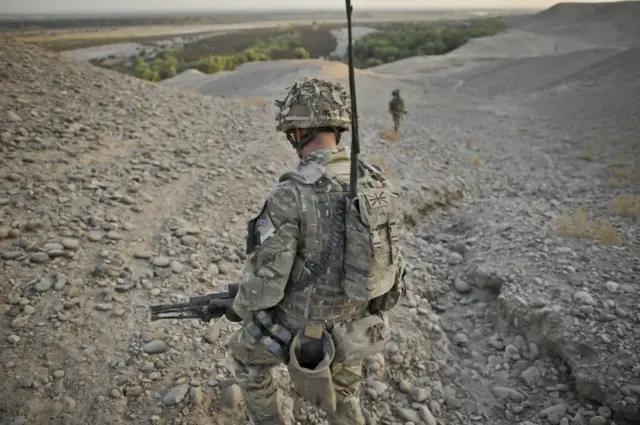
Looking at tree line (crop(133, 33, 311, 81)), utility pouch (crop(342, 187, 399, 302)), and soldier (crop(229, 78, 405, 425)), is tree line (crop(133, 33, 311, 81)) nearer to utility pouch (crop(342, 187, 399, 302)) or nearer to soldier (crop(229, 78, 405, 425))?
soldier (crop(229, 78, 405, 425))

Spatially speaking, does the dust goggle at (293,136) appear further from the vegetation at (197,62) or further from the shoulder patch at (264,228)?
the vegetation at (197,62)

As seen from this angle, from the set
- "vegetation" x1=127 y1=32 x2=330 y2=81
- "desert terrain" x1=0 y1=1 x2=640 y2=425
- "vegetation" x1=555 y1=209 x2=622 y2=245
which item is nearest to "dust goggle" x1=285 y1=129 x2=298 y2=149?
"desert terrain" x1=0 y1=1 x2=640 y2=425

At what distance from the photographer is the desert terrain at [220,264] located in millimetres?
3592

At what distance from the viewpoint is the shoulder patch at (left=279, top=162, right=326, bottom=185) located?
92.1 inches

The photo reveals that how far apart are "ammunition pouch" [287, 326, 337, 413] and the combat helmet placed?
45.0 inches

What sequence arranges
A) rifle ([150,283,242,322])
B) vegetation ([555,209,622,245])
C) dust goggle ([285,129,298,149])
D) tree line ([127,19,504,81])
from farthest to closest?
tree line ([127,19,504,81]) → vegetation ([555,209,622,245]) → rifle ([150,283,242,322]) → dust goggle ([285,129,298,149])

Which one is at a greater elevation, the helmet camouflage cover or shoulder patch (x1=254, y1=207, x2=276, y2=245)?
the helmet camouflage cover

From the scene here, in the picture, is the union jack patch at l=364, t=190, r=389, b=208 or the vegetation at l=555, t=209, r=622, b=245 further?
the vegetation at l=555, t=209, r=622, b=245

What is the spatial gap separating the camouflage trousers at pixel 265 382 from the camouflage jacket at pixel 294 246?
1.00 feet

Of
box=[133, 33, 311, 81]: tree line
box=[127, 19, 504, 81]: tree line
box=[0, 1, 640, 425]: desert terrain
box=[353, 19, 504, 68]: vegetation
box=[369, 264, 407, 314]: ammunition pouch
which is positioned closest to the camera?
box=[369, 264, 407, 314]: ammunition pouch

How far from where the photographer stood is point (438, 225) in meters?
7.58

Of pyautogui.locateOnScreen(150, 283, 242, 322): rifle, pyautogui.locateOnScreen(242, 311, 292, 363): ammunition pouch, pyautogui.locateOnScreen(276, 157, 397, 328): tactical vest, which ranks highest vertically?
pyautogui.locateOnScreen(276, 157, 397, 328): tactical vest

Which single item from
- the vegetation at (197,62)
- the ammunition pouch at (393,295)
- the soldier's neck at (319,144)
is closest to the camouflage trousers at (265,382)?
the ammunition pouch at (393,295)

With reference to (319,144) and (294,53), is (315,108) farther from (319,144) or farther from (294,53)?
(294,53)
